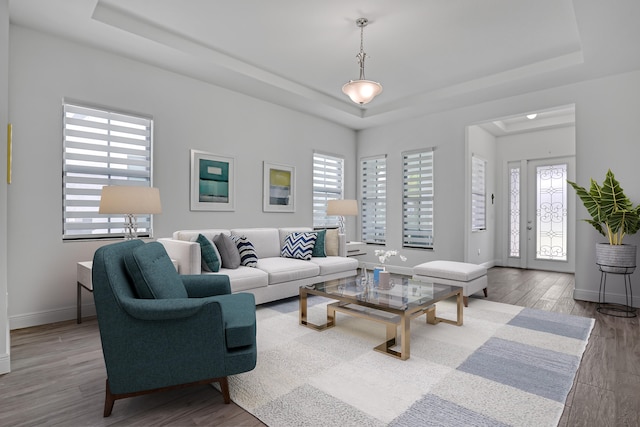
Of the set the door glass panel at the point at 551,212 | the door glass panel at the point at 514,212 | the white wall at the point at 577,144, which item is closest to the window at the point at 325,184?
the white wall at the point at 577,144

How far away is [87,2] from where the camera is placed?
290 cm

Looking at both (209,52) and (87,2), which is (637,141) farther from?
(87,2)

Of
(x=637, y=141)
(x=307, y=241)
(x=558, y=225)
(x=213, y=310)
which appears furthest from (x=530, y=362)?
(x=558, y=225)

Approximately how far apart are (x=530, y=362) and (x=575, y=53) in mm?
3605

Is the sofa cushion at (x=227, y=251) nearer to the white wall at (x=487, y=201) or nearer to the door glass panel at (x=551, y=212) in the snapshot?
the white wall at (x=487, y=201)

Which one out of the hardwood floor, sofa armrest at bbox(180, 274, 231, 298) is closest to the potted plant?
the hardwood floor

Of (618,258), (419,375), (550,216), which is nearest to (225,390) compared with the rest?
(419,375)

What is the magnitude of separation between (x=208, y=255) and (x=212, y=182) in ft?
4.58

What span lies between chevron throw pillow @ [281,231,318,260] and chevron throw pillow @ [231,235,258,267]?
0.62 meters

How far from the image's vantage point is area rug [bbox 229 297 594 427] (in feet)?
6.17

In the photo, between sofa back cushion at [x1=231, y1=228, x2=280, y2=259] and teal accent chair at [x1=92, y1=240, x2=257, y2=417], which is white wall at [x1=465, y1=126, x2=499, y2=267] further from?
teal accent chair at [x1=92, y1=240, x2=257, y2=417]

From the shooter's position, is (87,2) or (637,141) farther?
(637,141)

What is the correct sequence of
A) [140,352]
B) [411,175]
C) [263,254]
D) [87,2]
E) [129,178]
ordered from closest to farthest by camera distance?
[140,352] < [87,2] < [129,178] < [263,254] < [411,175]

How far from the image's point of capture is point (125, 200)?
3.15 m
